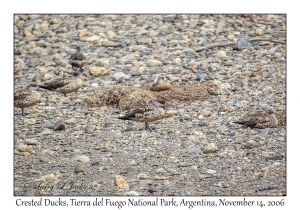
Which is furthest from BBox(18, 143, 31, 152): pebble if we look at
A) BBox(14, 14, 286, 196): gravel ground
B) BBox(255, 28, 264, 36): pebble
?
BBox(255, 28, 264, 36): pebble

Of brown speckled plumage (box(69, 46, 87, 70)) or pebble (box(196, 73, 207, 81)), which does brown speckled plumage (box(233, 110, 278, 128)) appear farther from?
brown speckled plumage (box(69, 46, 87, 70))

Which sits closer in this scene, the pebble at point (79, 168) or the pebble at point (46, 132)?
the pebble at point (79, 168)

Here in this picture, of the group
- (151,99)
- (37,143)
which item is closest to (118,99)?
(151,99)

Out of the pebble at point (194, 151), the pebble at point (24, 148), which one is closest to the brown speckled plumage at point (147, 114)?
the pebble at point (194, 151)

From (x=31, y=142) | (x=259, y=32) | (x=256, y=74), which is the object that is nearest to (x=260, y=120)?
(x=256, y=74)

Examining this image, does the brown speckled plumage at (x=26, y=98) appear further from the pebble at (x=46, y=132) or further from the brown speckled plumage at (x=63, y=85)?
the pebble at (x=46, y=132)

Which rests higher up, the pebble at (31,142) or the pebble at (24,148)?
the pebble at (31,142)
